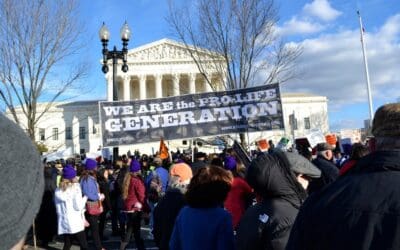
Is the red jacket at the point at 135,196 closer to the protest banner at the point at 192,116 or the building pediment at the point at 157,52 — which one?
the protest banner at the point at 192,116

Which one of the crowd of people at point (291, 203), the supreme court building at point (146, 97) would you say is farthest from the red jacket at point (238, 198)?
the supreme court building at point (146, 97)

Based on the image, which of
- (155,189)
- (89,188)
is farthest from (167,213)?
(89,188)

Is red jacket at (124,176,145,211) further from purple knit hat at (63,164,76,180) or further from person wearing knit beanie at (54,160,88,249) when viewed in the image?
purple knit hat at (63,164,76,180)

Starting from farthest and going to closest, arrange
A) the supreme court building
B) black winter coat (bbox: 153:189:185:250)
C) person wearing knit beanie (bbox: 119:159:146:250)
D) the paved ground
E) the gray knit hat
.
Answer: the supreme court building, the paved ground, person wearing knit beanie (bbox: 119:159:146:250), black winter coat (bbox: 153:189:185:250), the gray knit hat

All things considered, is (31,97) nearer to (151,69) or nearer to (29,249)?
(29,249)

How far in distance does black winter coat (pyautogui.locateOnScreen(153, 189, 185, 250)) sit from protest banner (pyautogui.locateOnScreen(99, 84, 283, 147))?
6435 mm

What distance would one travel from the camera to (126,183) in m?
8.48

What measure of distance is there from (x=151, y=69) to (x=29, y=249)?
214ft

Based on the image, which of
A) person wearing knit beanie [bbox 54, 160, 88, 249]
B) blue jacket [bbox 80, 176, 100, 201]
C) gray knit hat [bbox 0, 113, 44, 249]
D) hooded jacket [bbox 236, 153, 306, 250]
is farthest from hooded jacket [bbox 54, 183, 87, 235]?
gray knit hat [bbox 0, 113, 44, 249]

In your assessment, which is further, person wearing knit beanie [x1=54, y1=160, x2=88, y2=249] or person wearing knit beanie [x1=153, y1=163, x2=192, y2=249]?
person wearing knit beanie [x1=54, y1=160, x2=88, y2=249]

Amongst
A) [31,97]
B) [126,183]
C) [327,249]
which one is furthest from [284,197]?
[31,97]

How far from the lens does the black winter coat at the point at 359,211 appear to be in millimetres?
1300

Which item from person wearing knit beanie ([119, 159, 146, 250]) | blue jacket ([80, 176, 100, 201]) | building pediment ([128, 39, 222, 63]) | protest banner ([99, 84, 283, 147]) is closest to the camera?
person wearing knit beanie ([119, 159, 146, 250])

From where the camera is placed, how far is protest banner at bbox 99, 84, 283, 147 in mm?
10727
